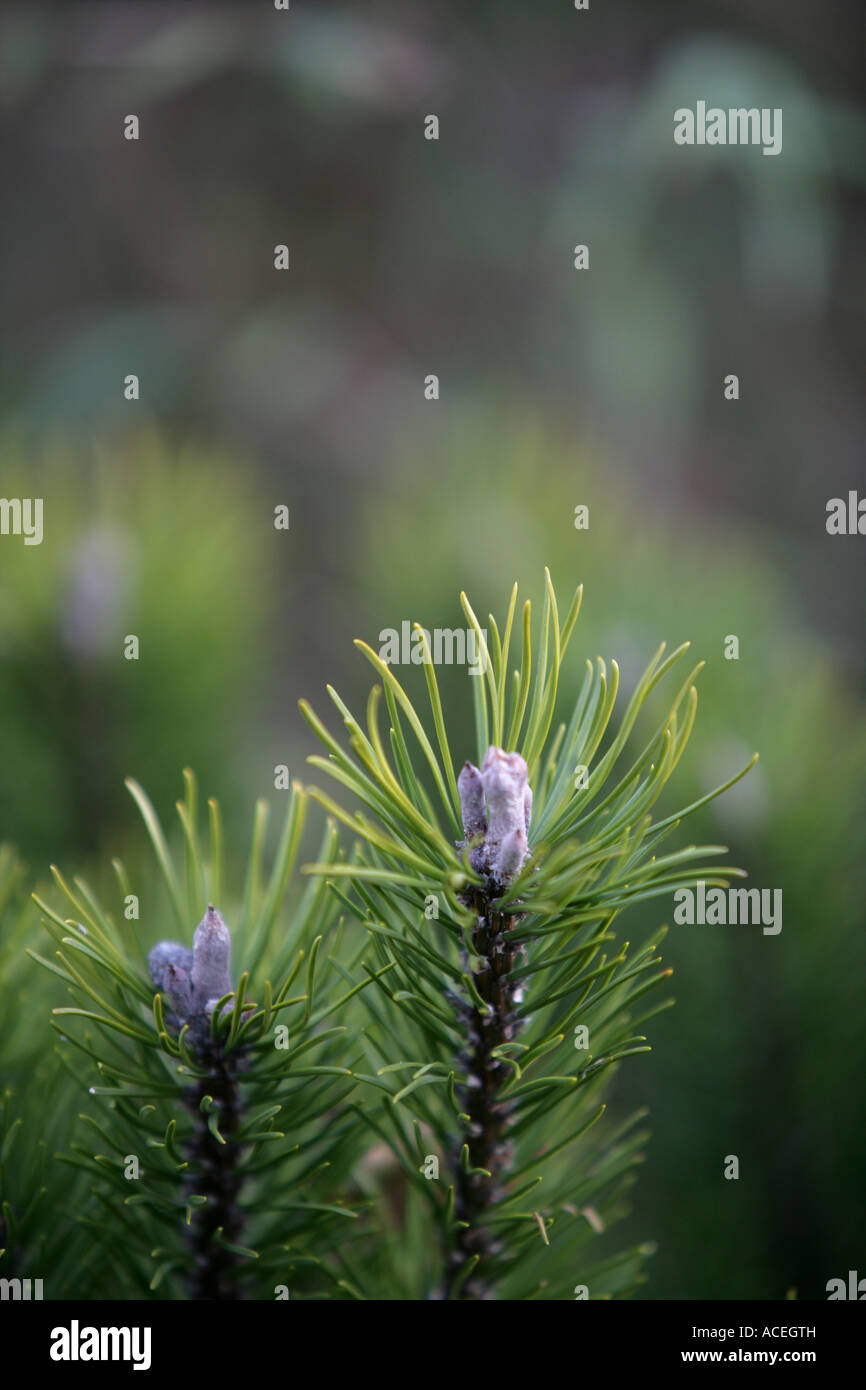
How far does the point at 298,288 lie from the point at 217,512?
2.64 feet

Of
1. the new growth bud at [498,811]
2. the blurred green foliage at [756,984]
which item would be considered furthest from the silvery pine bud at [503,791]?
the blurred green foliage at [756,984]

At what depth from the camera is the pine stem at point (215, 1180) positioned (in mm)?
175

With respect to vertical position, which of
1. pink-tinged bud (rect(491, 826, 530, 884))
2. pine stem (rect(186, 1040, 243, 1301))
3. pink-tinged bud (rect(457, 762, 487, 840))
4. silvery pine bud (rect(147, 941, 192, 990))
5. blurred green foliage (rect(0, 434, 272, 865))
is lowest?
pine stem (rect(186, 1040, 243, 1301))

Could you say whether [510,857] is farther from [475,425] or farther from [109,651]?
[475,425]

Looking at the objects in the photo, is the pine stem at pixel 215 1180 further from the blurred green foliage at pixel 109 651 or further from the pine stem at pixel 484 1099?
the blurred green foliage at pixel 109 651

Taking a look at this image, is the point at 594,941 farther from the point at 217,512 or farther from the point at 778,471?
the point at 778,471

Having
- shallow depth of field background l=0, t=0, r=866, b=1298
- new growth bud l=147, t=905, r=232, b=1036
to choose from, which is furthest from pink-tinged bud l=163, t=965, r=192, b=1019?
shallow depth of field background l=0, t=0, r=866, b=1298

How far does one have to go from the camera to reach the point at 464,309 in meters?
1.10

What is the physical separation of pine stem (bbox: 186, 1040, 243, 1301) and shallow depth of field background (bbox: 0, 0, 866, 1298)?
138 mm

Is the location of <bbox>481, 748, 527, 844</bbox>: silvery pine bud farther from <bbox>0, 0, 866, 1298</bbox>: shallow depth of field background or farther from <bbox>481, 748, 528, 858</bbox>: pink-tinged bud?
<bbox>0, 0, 866, 1298</bbox>: shallow depth of field background

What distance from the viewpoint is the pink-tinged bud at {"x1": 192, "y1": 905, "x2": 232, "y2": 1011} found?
17 cm

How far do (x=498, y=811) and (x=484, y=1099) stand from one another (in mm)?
54

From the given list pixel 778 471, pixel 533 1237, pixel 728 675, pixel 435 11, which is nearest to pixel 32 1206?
pixel 533 1237

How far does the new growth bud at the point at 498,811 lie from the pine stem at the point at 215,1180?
6cm
